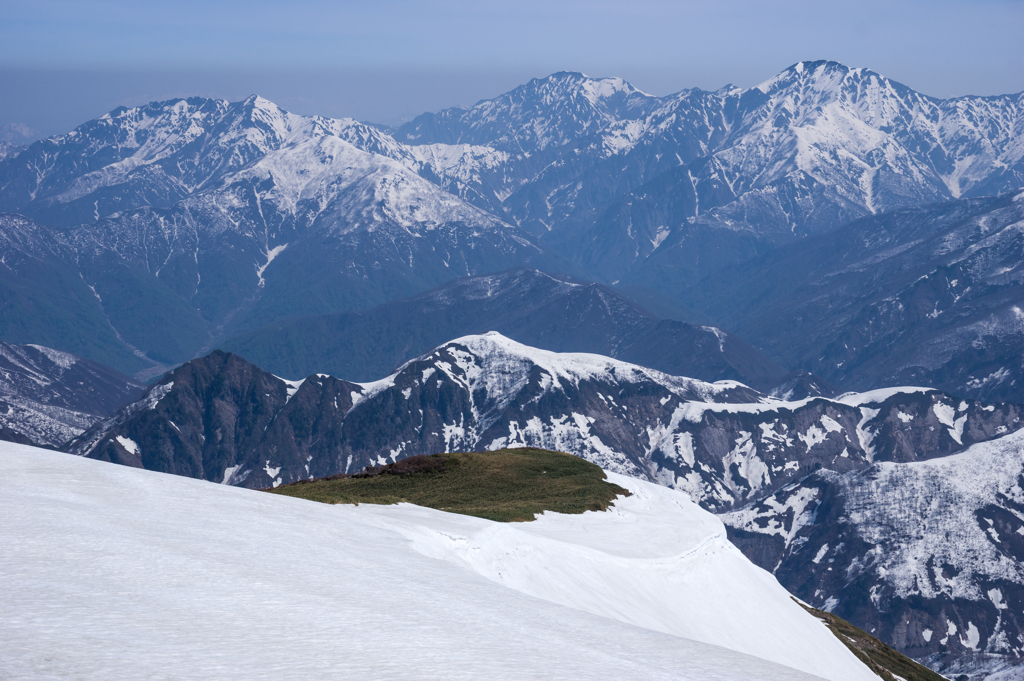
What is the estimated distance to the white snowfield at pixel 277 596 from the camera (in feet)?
68.5

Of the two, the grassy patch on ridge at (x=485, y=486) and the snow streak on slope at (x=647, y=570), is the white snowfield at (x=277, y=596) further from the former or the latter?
the grassy patch on ridge at (x=485, y=486)

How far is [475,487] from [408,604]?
52599 mm

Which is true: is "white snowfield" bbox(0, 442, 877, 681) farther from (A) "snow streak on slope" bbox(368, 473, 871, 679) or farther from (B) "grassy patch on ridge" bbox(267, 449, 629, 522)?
(B) "grassy patch on ridge" bbox(267, 449, 629, 522)

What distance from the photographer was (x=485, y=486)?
81.1 metres

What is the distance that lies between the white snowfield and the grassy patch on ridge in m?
16.8

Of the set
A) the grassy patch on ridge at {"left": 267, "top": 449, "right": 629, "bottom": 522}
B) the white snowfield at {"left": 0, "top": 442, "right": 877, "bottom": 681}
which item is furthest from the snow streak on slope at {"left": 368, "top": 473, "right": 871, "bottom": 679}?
the grassy patch on ridge at {"left": 267, "top": 449, "right": 629, "bottom": 522}

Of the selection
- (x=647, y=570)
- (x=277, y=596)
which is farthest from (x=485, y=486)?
(x=277, y=596)

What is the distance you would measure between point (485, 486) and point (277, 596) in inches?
2154

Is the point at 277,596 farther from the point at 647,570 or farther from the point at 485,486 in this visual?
the point at 485,486

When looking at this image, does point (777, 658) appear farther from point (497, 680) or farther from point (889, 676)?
point (497, 680)

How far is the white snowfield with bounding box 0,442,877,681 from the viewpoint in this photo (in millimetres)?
20891

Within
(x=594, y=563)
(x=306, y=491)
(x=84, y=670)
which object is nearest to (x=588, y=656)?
(x=84, y=670)

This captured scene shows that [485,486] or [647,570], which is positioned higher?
[485,486]

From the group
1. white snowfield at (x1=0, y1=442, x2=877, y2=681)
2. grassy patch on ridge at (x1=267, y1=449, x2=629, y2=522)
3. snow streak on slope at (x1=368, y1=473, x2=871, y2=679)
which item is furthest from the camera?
grassy patch on ridge at (x1=267, y1=449, x2=629, y2=522)
